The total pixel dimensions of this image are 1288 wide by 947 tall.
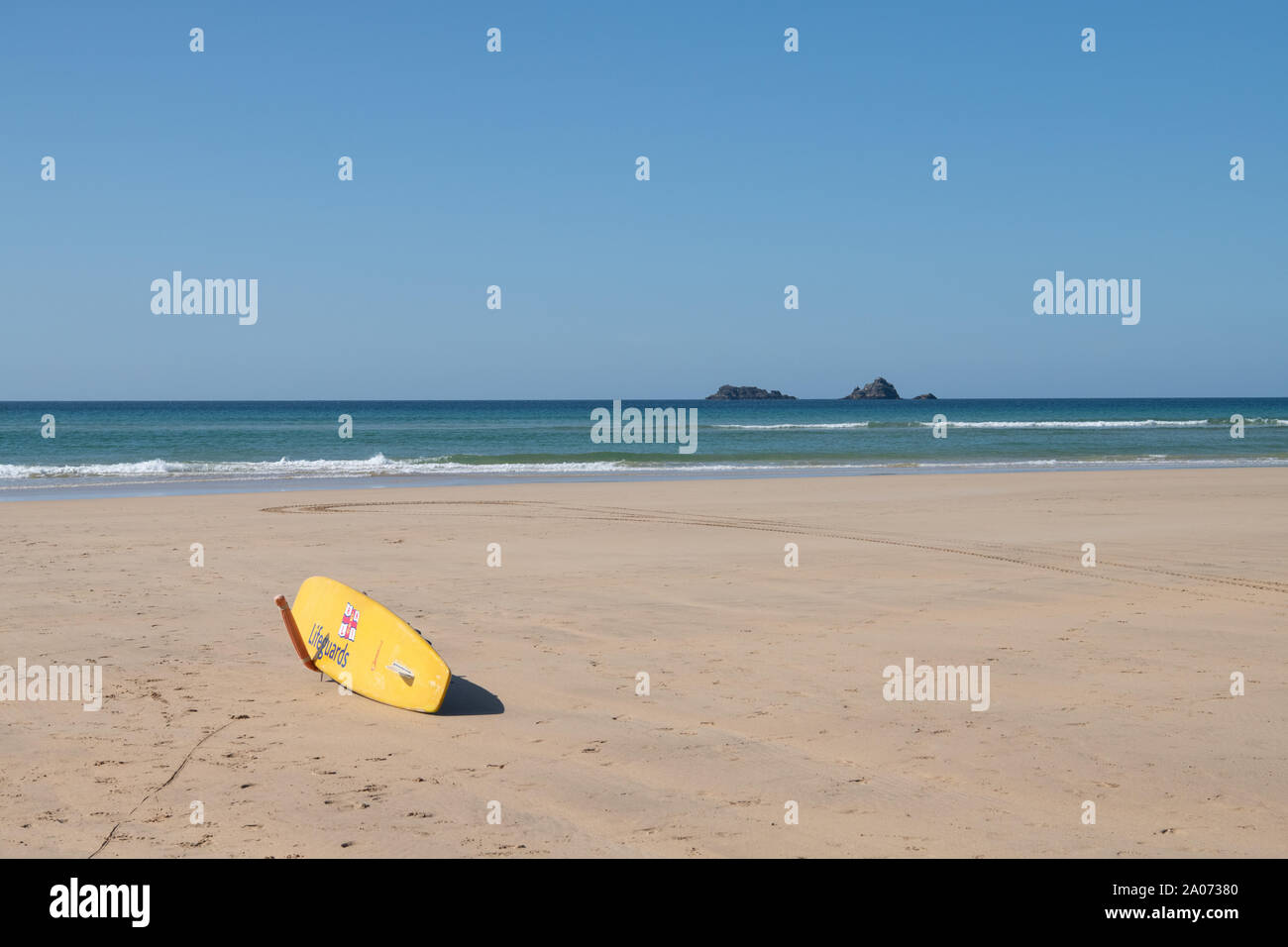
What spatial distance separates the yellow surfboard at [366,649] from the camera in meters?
5.82

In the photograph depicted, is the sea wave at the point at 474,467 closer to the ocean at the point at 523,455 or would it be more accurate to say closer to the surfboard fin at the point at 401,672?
the ocean at the point at 523,455

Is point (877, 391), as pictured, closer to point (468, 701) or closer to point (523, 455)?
point (523, 455)

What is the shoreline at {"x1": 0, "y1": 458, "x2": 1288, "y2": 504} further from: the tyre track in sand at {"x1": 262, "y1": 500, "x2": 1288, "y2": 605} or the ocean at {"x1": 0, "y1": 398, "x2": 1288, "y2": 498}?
the tyre track in sand at {"x1": 262, "y1": 500, "x2": 1288, "y2": 605}

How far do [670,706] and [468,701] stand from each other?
1245 mm

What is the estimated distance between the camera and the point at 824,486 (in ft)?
69.8

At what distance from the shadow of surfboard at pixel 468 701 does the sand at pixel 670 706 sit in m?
0.03

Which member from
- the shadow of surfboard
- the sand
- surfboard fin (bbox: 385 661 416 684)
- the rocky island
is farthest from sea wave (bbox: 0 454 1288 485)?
the rocky island

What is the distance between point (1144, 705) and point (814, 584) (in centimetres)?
407

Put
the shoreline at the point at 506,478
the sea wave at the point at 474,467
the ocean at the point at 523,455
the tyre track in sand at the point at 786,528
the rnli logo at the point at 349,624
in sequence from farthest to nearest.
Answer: the sea wave at the point at 474,467
the ocean at the point at 523,455
the shoreline at the point at 506,478
the tyre track in sand at the point at 786,528
the rnli logo at the point at 349,624

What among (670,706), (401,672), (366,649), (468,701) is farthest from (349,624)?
(670,706)

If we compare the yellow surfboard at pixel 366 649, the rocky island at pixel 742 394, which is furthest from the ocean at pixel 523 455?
the rocky island at pixel 742 394

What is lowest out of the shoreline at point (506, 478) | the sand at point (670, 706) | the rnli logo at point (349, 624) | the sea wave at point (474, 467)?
the sand at point (670, 706)
